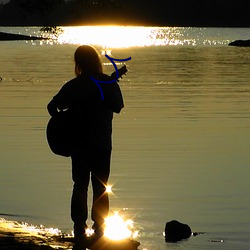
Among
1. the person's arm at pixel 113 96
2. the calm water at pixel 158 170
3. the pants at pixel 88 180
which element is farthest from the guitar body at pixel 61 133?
the calm water at pixel 158 170

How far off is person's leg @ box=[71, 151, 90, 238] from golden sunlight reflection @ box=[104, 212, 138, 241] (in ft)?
3.16

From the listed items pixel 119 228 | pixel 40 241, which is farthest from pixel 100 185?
pixel 119 228

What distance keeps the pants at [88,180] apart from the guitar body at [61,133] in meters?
0.13

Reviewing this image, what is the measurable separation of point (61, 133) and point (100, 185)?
68 cm

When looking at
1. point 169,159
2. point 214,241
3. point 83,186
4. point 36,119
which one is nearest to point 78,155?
point 83,186

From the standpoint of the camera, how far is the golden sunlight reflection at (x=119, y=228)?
1249cm

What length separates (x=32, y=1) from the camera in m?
14.2

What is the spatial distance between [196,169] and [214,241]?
6.44 meters

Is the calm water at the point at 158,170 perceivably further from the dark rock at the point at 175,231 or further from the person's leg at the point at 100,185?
the person's leg at the point at 100,185

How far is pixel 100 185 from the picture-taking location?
35.1 ft

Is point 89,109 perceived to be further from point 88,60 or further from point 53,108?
point 88,60

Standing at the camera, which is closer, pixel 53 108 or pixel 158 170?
pixel 53 108

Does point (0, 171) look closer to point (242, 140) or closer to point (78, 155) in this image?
point (242, 140)

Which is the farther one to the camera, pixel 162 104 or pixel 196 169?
pixel 162 104
